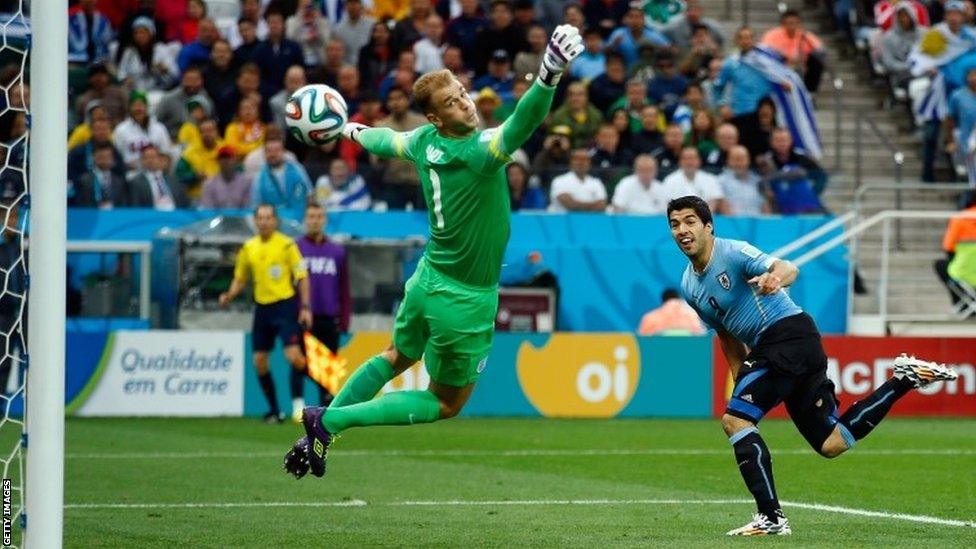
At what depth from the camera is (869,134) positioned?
83.5ft

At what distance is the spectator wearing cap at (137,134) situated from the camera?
2133 centimetres

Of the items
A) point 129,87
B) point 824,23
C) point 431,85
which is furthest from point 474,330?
point 824,23

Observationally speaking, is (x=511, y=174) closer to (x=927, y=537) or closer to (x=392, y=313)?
(x=392, y=313)

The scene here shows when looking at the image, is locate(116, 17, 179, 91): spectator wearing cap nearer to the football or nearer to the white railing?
the white railing

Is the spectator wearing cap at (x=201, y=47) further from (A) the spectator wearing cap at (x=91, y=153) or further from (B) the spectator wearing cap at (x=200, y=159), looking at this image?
(A) the spectator wearing cap at (x=91, y=153)

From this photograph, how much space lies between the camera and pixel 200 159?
69.9 ft

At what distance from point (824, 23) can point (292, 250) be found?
488 inches

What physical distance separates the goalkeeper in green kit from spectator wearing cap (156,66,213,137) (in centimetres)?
1304

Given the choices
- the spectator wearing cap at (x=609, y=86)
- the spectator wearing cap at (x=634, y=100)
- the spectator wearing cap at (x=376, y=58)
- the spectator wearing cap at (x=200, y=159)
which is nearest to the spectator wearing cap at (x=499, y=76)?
the spectator wearing cap at (x=609, y=86)

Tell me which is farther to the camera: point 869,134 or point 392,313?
point 869,134

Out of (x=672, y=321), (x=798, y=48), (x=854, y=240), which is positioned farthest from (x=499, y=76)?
(x=854, y=240)

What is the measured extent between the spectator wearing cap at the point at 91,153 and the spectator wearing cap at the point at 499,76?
484 centimetres

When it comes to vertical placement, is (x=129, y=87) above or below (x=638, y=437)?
above

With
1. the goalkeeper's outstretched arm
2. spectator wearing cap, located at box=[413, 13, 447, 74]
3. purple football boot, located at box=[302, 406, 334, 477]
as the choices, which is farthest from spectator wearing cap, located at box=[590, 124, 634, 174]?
the goalkeeper's outstretched arm
